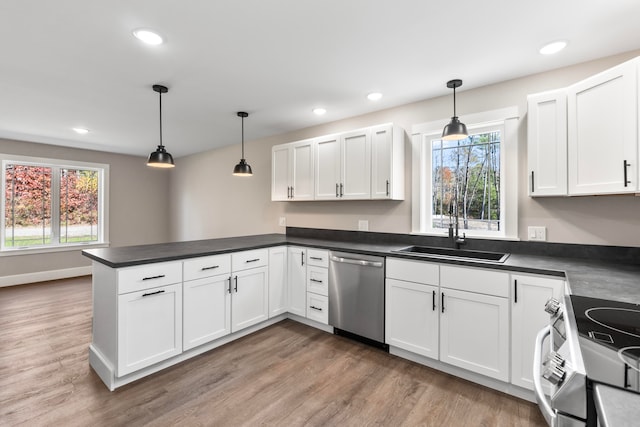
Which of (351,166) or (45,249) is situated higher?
(351,166)

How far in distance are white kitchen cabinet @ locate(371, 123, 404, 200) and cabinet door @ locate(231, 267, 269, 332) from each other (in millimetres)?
1474

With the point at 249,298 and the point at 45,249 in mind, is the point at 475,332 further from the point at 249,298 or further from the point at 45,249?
the point at 45,249

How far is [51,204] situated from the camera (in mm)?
5277

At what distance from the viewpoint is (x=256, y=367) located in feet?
8.02

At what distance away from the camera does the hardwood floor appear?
1.84 meters

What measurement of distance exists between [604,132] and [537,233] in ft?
2.86

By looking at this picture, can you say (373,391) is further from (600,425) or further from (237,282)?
(600,425)

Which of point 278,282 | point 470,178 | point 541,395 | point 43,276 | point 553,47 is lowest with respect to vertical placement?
point 43,276

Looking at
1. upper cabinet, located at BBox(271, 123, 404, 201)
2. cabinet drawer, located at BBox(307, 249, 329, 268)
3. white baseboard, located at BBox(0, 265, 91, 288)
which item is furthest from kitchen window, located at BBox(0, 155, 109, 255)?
cabinet drawer, located at BBox(307, 249, 329, 268)

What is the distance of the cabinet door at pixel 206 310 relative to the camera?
2486 millimetres

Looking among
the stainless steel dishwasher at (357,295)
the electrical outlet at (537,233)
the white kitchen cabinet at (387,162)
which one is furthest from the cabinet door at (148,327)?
the electrical outlet at (537,233)

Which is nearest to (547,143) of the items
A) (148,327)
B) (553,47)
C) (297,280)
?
(553,47)

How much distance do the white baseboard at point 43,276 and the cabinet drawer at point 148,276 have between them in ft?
15.0

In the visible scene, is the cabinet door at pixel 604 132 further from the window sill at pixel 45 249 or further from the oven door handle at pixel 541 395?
the window sill at pixel 45 249
